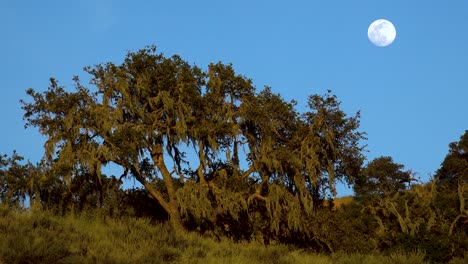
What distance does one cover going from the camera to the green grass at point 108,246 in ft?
40.6

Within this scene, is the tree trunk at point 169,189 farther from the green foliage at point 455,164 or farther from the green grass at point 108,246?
the green foliage at point 455,164

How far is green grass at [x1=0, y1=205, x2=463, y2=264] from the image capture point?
12.4 metres

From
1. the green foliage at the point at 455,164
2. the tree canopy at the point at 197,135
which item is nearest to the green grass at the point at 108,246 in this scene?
the tree canopy at the point at 197,135

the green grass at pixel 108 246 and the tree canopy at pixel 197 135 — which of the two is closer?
the green grass at pixel 108 246

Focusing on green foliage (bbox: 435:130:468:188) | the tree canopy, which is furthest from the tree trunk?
green foliage (bbox: 435:130:468:188)

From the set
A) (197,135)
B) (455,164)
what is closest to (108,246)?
(197,135)

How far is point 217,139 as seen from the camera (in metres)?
25.9

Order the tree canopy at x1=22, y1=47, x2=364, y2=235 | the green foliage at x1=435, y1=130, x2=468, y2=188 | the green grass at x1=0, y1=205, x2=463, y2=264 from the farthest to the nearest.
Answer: the green foliage at x1=435, y1=130, x2=468, y2=188 < the tree canopy at x1=22, y1=47, x2=364, y2=235 < the green grass at x1=0, y1=205, x2=463, y2=264

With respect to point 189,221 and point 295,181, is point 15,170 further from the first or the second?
point 295,181

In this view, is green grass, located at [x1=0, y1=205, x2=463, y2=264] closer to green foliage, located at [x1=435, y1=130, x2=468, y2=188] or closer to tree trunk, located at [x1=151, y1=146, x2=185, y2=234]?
tree trunk, located at [x1=151, y1=146, x2=185, y2=234]

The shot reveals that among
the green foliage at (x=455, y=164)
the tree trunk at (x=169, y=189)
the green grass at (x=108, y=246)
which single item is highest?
the green foliage at (x=455, y=164)

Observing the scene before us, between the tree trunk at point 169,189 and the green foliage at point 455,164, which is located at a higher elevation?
the green foliage at point 455,164

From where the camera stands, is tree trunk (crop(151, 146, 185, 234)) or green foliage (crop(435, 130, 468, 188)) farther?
green foliage (crop(435, 130, 468, 188))

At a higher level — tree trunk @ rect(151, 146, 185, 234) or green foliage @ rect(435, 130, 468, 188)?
green foliage @ rect(435, 130, 468, 188)
